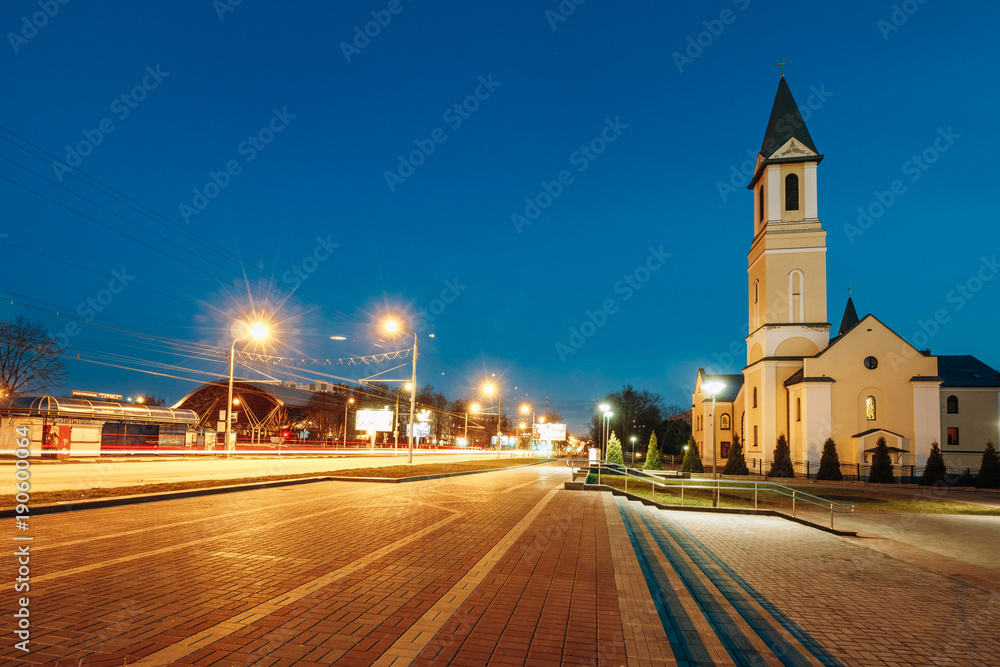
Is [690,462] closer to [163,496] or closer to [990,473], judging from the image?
[990,473]

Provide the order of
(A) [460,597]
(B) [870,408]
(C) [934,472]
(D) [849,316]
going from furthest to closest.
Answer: (D) [849,316]
(B) [870,408]
(C) [934,472]
(A) [460,597]

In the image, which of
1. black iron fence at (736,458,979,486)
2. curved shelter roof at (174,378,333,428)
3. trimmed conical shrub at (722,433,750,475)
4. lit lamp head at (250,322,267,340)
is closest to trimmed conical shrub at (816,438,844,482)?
black iron fence at (736,458,979,486)

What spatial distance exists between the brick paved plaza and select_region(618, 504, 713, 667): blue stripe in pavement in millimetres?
24

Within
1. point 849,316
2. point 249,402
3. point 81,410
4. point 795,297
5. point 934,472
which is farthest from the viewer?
point 249,402

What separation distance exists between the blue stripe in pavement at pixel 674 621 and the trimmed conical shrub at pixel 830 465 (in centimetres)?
3677

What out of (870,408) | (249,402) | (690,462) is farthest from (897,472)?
(249,402)

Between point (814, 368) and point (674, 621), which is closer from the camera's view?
point (674, 621)

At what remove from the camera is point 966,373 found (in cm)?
4959

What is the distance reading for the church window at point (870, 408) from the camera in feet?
140

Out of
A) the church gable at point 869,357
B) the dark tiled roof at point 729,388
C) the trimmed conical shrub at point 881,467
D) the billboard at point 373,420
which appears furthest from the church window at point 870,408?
the billboard at point 373,420

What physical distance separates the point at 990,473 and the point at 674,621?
40.1m

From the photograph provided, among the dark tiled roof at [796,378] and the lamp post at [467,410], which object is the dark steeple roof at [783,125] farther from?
the lamp post at [467,410]

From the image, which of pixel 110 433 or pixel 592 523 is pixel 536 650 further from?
pixel 110 433

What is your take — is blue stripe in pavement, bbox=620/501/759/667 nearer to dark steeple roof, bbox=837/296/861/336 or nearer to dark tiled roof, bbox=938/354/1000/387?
dark tiled roof, bbox=938/354/1000/387
